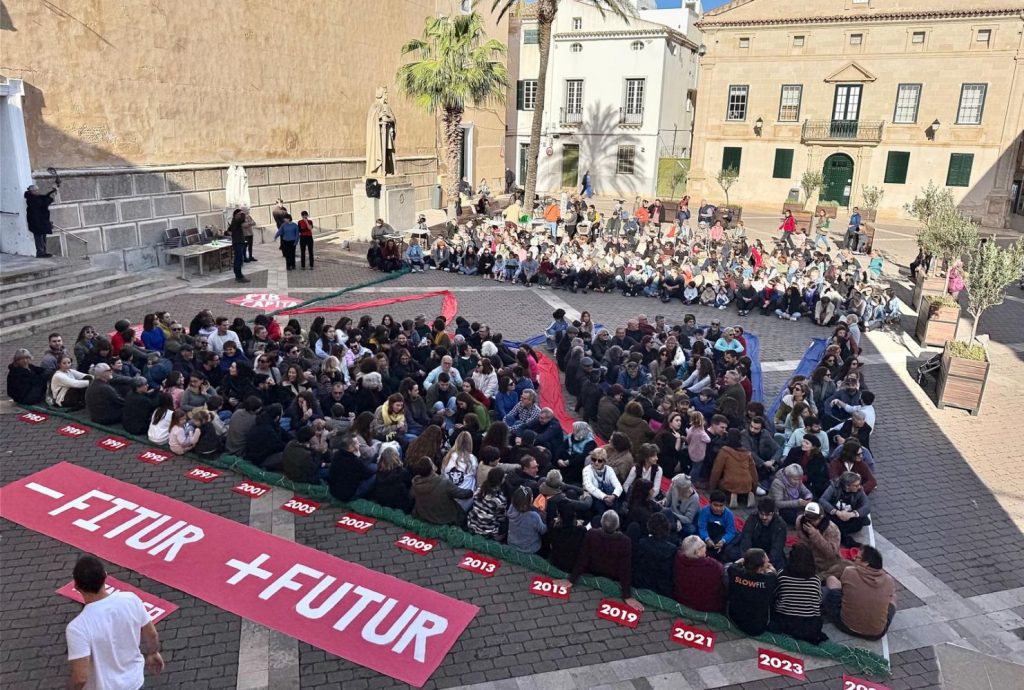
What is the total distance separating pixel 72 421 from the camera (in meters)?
11.7

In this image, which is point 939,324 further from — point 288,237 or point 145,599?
point 288,237

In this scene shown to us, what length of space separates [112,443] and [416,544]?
17.1ft

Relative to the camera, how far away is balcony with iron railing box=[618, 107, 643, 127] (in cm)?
4462

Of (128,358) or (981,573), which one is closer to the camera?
(981,573)

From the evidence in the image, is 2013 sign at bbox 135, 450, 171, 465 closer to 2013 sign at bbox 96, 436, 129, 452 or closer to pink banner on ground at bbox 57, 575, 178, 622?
2013 sign at bbox 96, 436, 129, 452

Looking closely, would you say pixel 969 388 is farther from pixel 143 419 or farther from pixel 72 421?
pixel 72 421

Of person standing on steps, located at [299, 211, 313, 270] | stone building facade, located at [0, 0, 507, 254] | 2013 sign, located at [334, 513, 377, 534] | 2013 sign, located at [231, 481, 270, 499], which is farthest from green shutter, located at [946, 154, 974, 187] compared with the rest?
2013 sign, located at [231, 481, 270, 499]

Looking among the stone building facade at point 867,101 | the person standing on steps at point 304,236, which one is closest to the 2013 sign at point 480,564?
the person standing on steps at point 304,236

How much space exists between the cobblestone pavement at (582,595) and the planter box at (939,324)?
441cm

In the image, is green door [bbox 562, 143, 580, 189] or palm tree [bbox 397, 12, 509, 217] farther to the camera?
green door [bbox 562, 143, 580, 189]

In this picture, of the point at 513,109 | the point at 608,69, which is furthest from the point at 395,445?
the point at 513,109

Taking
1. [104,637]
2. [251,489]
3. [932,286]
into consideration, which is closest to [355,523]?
[251,489]

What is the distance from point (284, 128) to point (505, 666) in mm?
24450

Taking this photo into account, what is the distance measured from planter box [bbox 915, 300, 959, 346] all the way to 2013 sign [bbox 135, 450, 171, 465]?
16296 millimetres
